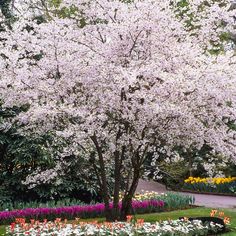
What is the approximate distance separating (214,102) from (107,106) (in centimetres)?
203

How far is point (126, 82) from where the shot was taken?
823cm

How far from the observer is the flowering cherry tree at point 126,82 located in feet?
28.2

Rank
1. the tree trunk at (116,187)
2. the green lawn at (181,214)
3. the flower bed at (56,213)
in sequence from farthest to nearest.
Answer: the green lawn at (181,214) < the flower bed at (56,213) < the tree trunk at (116,187)

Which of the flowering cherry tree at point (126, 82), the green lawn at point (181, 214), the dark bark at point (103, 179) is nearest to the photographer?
the flowering cherry tree at point (126, 82)

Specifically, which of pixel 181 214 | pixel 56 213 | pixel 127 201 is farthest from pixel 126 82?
pixel 181 214

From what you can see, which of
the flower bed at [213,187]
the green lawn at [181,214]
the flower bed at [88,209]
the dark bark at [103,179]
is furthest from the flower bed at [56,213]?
the flower bed at [213,187]

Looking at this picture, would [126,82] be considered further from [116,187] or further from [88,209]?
[88,209]

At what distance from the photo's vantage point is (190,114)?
8.85 metres

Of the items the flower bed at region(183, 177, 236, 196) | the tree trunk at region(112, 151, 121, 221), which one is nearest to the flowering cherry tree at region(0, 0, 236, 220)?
the tree trunk at region(112, 151, 121, 221)

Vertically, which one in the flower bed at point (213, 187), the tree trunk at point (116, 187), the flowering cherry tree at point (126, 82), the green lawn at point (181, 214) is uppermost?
the flowering cherry tree at point (126, 82)

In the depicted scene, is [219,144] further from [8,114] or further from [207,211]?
[8,114]

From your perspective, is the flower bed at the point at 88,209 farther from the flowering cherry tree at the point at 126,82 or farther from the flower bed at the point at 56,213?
the flowering cherry tree at the point at 126,82

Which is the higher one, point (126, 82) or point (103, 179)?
point (126, 82)

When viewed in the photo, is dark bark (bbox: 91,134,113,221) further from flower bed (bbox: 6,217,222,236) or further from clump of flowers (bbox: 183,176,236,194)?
clump of flowers (bbox: 183,176,236,194)
